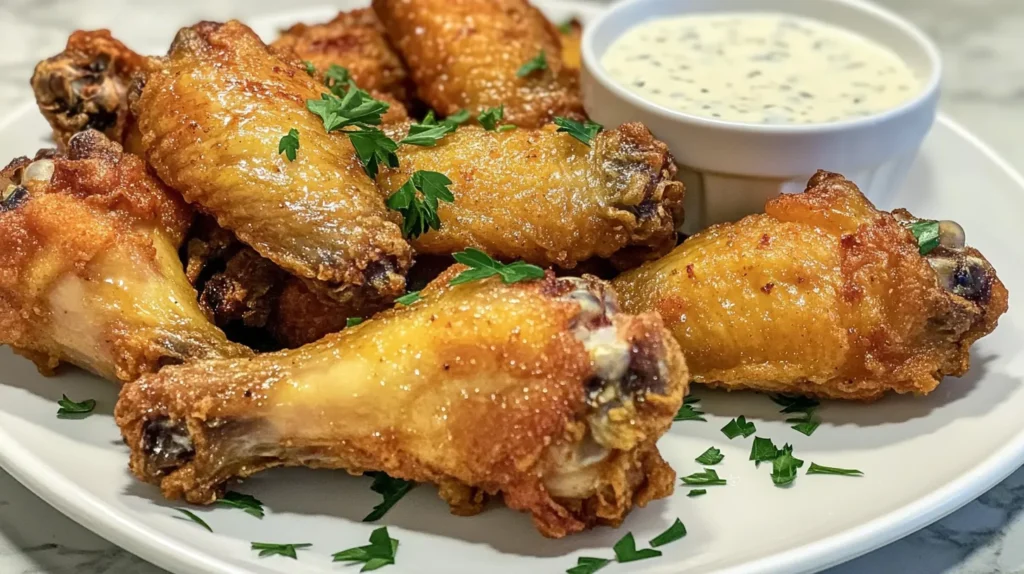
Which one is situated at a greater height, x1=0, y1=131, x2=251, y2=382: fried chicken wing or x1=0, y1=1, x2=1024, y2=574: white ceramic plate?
x1=0, y1=131, x2=251, y2=382: fried chicken wing

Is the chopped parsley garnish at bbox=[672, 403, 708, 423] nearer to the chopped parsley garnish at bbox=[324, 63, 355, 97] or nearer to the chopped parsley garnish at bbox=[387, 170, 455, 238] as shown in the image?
the chopped parsley garnish at bbox=[387, 170, 455, 238]

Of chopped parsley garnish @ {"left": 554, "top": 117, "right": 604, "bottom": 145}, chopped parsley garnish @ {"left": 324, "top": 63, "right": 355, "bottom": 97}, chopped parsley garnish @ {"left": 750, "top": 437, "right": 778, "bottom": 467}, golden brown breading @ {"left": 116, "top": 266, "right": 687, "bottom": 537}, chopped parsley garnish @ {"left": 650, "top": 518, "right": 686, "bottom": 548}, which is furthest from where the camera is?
chopped parsley garnish @ {"left": 324, "top": 63, "right": 355, "bottom": 97}

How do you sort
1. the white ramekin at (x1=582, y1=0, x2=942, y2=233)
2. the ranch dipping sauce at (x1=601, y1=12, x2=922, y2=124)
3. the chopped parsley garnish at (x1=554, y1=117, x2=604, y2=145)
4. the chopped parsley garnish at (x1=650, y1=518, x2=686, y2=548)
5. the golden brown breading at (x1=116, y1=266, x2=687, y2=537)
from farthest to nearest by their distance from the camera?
1. the ranch dipping sauce at (x1=601, y1=12, x2=922, y2=124)
2. the white ramekin at (x1=582, y1=0, x2=942, y2=233)
3. the chopped parsley garnish at (x1=554, y1=117, x2=604, y2=145)
4. the chopped parsley garnish at (x1=650, y1=518, x2=686, y2=548)
5. the golden brown breading at (x1=116, y1=266, x2=687, y2=537)

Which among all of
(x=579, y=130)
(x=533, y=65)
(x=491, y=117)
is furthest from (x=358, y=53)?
(x=579, y=130)

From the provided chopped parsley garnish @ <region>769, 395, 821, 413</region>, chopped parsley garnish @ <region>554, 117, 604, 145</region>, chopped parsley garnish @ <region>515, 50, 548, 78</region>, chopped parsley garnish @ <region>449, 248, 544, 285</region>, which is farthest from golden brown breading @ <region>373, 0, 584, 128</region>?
chopped parsley garnish @ <region>769, 395, 821, 413</region>

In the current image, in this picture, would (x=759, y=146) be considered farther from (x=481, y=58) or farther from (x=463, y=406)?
(x=463, y=406)

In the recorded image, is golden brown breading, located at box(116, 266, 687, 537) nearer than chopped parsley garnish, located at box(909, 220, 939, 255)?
Yes
